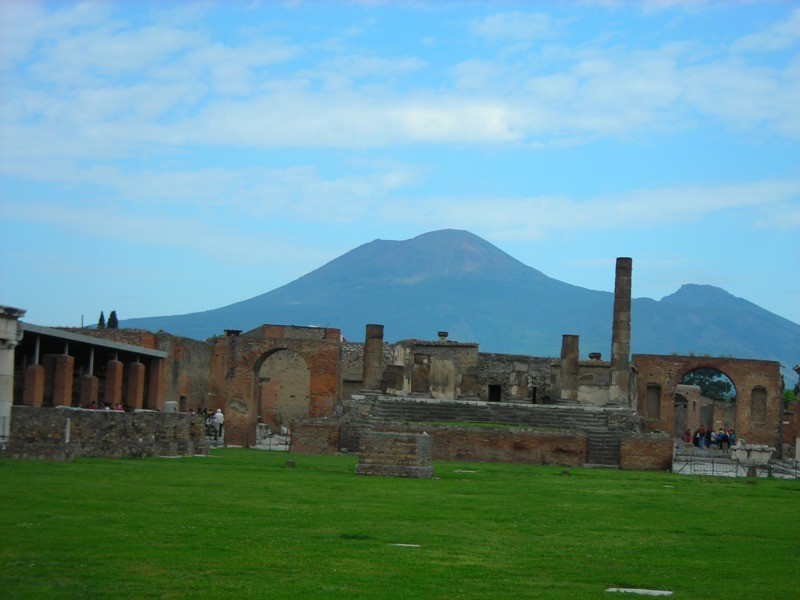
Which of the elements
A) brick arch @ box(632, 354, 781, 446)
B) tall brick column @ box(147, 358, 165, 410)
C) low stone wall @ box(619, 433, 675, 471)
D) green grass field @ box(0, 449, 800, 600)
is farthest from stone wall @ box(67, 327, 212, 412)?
green grass field @ box(0, 449, 800, 600)

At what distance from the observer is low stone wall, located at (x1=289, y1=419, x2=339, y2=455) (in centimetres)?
3669

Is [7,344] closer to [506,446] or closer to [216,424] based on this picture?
[506,446]

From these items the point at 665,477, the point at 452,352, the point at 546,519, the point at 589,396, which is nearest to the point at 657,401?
the point at 589,396

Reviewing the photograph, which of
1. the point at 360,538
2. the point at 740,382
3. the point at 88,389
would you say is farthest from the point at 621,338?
the point at 360,538

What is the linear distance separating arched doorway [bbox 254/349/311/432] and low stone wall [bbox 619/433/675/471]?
2738cm

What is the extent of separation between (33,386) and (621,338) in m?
24.7

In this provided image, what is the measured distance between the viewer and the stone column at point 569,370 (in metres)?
47.5

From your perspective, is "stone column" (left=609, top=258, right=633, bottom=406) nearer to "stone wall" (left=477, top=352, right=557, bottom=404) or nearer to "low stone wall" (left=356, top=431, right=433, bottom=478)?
"stone wall" (left=477, top=352, right=557, bottom=404)

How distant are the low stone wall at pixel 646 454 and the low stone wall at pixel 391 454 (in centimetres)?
1143

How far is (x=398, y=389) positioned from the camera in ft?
159

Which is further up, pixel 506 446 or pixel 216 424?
pixel 506 446

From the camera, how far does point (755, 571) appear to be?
12234 millimetres

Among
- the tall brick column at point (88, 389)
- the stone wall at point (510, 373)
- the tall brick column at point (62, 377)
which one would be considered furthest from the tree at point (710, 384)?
the tall brick column at point (62, 377)

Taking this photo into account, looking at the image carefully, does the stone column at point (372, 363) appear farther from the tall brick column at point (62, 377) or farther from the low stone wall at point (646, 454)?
the tall brick column at point (62, 377)
